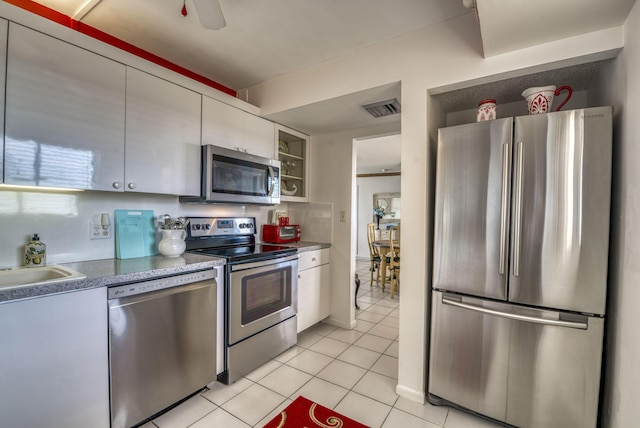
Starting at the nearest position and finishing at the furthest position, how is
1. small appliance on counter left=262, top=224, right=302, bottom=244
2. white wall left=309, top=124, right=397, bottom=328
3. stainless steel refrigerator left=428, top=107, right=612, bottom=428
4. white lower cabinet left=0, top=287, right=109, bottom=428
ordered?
white lower cabinet left=0, top=287, right=109, bottom=428 < stainless steel refrigerator left=428, top=107, right=612, bottom=428 < small appliance on counter left=262, top=224, right=302, bottom=244 < white wall left=309, top=124, right=397, bottom=328

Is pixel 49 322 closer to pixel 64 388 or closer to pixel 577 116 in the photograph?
pixel 64 388

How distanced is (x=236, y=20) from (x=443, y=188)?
69.0 inches

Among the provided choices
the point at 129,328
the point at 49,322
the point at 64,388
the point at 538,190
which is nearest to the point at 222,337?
the point at 129,328

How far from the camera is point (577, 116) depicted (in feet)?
4.88

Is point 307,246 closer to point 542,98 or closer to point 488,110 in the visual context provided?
point 488,110

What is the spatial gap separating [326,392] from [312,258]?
1.23 metres

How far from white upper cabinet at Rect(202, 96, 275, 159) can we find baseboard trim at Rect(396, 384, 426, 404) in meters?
2.28

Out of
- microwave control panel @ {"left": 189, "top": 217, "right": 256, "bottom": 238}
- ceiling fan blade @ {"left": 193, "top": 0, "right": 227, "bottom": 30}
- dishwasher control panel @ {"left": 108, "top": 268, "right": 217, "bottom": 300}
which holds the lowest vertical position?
dishwasher control panel @ {"left": 108, "top": 268, "right": 217, "bottom": 300}

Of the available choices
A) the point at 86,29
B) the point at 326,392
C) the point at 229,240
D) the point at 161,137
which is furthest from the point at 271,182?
the point at 326,392

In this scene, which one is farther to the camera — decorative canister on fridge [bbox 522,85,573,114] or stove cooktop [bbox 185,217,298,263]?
stove cooktop [bbox 185,217,298,263]

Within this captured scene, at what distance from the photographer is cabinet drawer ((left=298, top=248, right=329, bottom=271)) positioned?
9.06 ft

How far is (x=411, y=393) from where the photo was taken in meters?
1.94

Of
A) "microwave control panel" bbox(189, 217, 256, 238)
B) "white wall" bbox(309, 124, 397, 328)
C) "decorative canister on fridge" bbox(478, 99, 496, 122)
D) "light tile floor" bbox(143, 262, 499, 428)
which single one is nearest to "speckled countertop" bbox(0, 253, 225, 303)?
"microwave control panel" bbox(189, 217, 256, 238)

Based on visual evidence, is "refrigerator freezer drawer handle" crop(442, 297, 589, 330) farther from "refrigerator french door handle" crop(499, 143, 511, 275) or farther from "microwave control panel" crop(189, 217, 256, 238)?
"microwave control panel" crop(189, 217, 256, 238)
